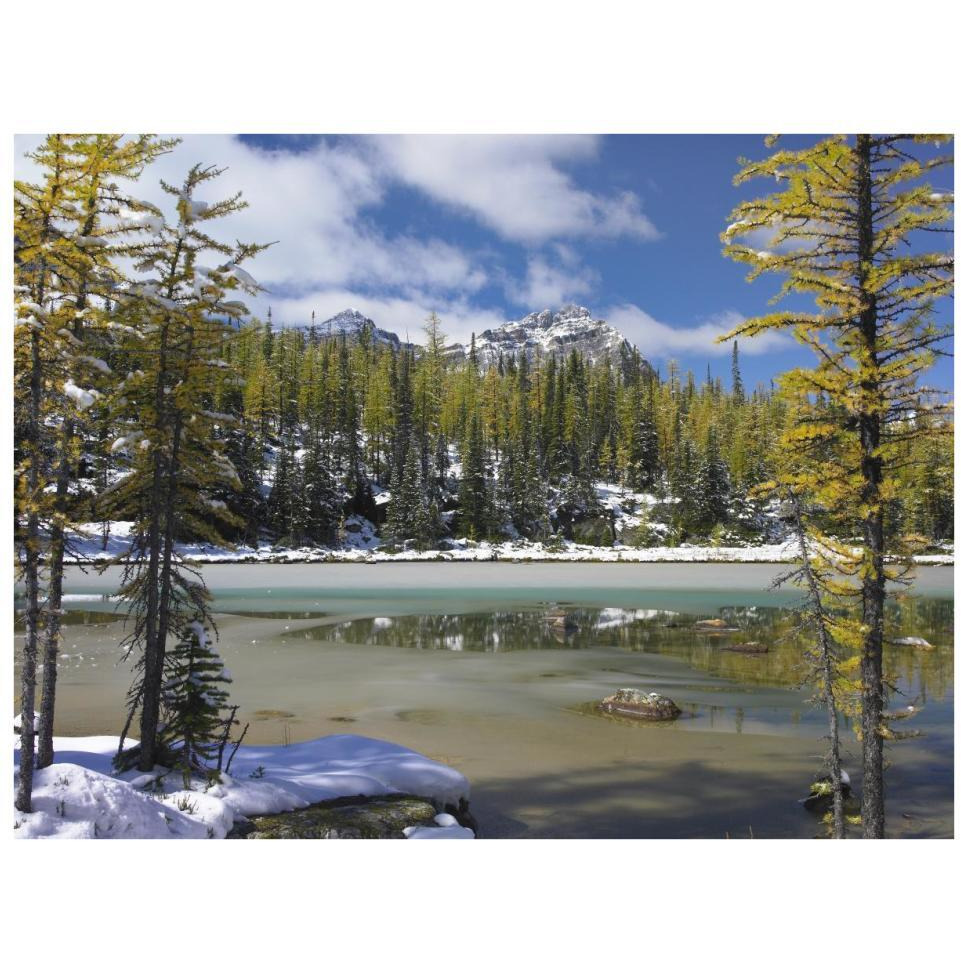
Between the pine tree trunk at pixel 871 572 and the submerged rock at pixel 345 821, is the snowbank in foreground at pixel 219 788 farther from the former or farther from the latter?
the pine tree trunk at pixel 871 572

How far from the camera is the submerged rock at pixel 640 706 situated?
1213 cm

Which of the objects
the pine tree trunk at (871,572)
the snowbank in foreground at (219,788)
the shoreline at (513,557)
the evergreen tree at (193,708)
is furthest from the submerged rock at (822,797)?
the shoreline at (513,557)

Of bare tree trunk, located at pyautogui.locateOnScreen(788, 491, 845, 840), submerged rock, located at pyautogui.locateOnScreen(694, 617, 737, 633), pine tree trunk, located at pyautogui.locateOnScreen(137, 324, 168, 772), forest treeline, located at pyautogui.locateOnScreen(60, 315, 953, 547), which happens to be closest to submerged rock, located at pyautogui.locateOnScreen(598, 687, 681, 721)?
bare tree trunk, located at pyautogui.locateOnScreen(788, 491, 845, 840)

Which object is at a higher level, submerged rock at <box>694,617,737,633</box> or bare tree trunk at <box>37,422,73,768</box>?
bare tree trunk at <box>37,422,73,768</box>

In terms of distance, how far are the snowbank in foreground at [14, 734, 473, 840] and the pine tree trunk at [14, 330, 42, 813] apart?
0.30 m

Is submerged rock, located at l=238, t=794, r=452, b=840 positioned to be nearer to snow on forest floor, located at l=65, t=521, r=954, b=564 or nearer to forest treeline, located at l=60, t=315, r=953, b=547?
forest treeline, located at l=60, t=315, r=953, b=547

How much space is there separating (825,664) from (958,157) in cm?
587

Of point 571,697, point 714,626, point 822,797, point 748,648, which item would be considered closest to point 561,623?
point 714,626

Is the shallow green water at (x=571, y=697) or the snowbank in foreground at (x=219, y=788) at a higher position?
the snowbank in foreground at (x=219, y=788)

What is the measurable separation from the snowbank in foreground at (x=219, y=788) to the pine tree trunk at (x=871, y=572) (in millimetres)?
4346

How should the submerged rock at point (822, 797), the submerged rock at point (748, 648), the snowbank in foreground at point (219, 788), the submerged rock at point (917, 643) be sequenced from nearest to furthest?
the snowbank in foreground at point (219, 788) → the submerged rock at point (822, 797) → the submerged rock at point (917, 643) → the submerged rock at point (748, 648)

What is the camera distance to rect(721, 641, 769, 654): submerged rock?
18.9 metres

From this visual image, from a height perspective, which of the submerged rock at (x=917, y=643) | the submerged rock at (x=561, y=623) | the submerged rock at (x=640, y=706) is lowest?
the submerged rock at (x=561, y=623)

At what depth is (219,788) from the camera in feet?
22.4
